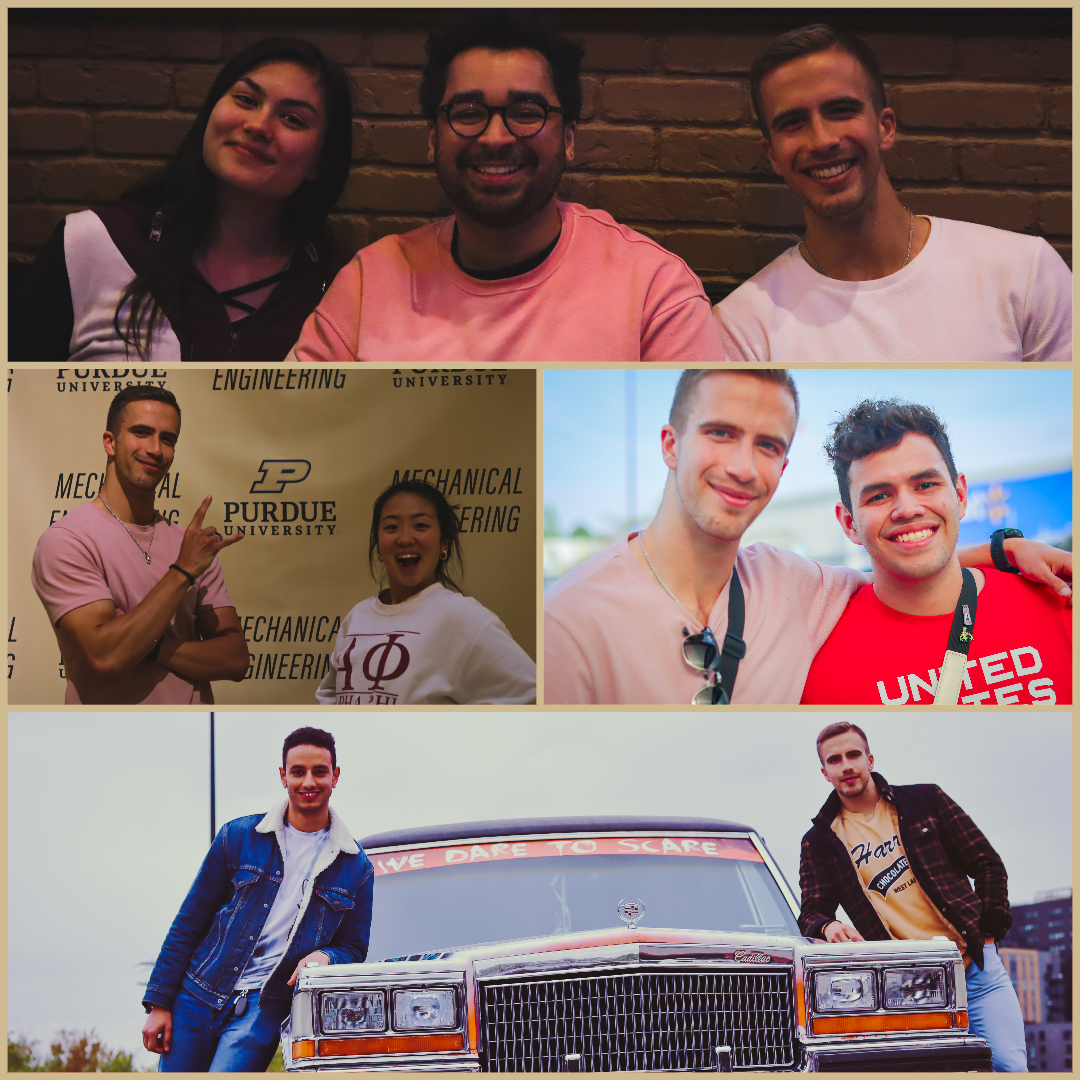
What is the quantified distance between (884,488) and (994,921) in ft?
3.78

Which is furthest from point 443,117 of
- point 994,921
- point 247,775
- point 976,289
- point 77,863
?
point 994,921

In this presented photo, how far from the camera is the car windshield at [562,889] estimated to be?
2.70 meters

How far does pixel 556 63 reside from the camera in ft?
9.59

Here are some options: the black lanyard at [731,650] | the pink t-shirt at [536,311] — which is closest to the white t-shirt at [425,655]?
the black lanyard at [731,650]

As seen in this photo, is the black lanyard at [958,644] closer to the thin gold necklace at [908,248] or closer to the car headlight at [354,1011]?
the thin gold necklace at [908,248]

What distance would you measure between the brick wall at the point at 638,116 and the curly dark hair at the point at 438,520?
740 mm

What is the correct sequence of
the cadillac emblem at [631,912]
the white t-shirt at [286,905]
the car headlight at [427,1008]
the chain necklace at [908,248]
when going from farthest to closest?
the chain necklace at [908,248] < the white t-shirt at [286,905] < the cadillac emblem at [631,912] < the car headlight at [427,1008]

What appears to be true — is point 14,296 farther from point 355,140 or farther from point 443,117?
point 443,117

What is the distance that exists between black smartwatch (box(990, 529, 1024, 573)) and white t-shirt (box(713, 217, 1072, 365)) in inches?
17.8

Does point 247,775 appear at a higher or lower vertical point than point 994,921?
higher

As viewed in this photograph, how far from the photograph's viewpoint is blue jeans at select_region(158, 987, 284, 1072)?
271 cm

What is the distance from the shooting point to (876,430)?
9.41 feet

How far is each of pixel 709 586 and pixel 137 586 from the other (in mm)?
1489

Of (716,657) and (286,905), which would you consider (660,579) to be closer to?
(716,657)
